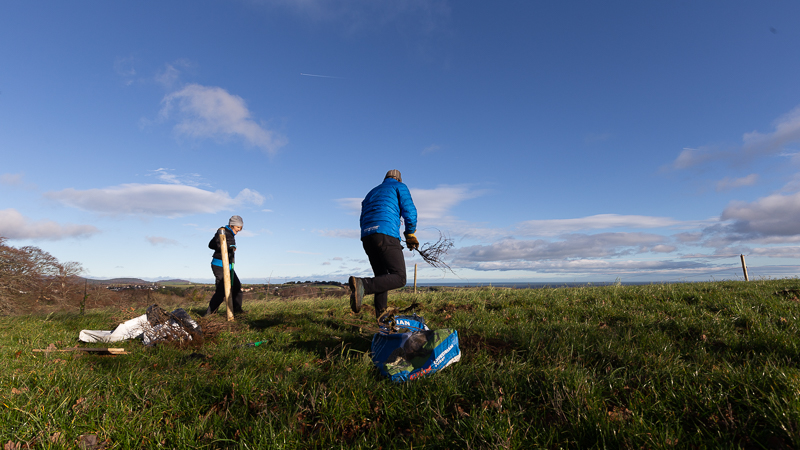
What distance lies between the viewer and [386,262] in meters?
5.21

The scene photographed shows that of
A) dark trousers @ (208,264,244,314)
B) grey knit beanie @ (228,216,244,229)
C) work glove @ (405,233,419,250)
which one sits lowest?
dark trousers @ (208,264,244,314)

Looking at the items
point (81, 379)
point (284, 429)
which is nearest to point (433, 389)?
point (284, 429)

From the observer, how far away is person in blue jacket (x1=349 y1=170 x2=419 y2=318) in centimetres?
512

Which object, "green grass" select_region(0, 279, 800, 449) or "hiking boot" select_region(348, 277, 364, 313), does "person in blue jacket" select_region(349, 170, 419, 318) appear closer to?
"hiking boot" select_region(348, 277, 364, 313)

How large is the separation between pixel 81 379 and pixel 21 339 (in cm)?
383

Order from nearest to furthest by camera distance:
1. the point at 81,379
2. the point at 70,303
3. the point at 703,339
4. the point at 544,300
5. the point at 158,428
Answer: the point at 158,428 → the point at 81,379 → the point at 703,339 → the point at 544,300 → the point at 70,303

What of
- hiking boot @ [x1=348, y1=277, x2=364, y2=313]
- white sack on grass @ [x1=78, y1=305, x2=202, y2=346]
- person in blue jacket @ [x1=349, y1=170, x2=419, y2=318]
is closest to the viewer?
hiking boot @ [x1=348, y1=277, x2=364, y2=313]

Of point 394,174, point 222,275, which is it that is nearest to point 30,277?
point 222,275

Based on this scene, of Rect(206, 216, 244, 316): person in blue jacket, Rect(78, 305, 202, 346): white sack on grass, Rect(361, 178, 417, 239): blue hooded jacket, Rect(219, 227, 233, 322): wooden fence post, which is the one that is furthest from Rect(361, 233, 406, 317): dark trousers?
Rect(206, 216, 244, 316): person in blue jacket

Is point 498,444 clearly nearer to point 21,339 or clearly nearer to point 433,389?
point 433,389

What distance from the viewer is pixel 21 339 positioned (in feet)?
18.0

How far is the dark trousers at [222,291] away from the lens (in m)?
8.13

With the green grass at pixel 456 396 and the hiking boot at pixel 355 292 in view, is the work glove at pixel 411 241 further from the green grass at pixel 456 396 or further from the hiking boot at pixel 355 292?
the green grass at pixel 456 396

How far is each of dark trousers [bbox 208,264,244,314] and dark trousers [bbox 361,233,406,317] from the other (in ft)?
14.9
